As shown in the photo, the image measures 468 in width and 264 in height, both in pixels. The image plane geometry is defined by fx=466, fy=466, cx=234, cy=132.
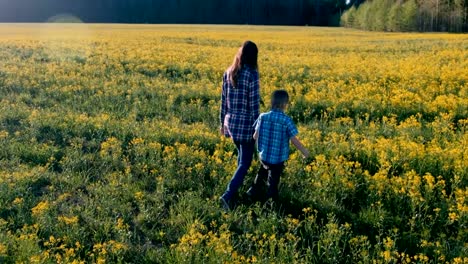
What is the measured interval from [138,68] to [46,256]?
12.5 meters

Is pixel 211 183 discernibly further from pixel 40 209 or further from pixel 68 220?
pixel 40 209

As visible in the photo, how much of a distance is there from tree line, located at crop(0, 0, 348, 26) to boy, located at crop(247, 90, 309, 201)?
306ft

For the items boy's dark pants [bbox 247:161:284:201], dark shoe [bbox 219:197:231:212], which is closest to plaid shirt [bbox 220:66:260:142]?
boy's dark pants [bbox 247:161:284:201]

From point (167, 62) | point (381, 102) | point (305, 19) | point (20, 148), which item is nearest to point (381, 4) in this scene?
point (305, 19)

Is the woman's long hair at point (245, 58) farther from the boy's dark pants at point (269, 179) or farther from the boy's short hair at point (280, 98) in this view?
the boy's dark pants at point (269, 179)

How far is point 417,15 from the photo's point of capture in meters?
58.8

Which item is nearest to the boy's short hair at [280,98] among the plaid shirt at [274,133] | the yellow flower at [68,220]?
the plaid shirt at [274,133]

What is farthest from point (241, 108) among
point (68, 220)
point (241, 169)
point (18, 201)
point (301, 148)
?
point (18, 201)

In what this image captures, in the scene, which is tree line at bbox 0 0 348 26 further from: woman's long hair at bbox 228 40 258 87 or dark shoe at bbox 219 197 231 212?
dark shoe at bbox 219 197 231 212

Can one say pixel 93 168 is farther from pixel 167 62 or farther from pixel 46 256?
pixel 167 62

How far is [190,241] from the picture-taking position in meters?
4.35

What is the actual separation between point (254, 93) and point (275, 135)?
541 mm

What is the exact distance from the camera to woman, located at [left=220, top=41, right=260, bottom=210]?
5250 mm

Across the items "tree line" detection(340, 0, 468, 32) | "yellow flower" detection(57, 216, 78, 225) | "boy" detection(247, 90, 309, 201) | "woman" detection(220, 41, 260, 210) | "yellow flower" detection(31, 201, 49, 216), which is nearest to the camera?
"yellow flower" detection(57, 216, 78, 225)
